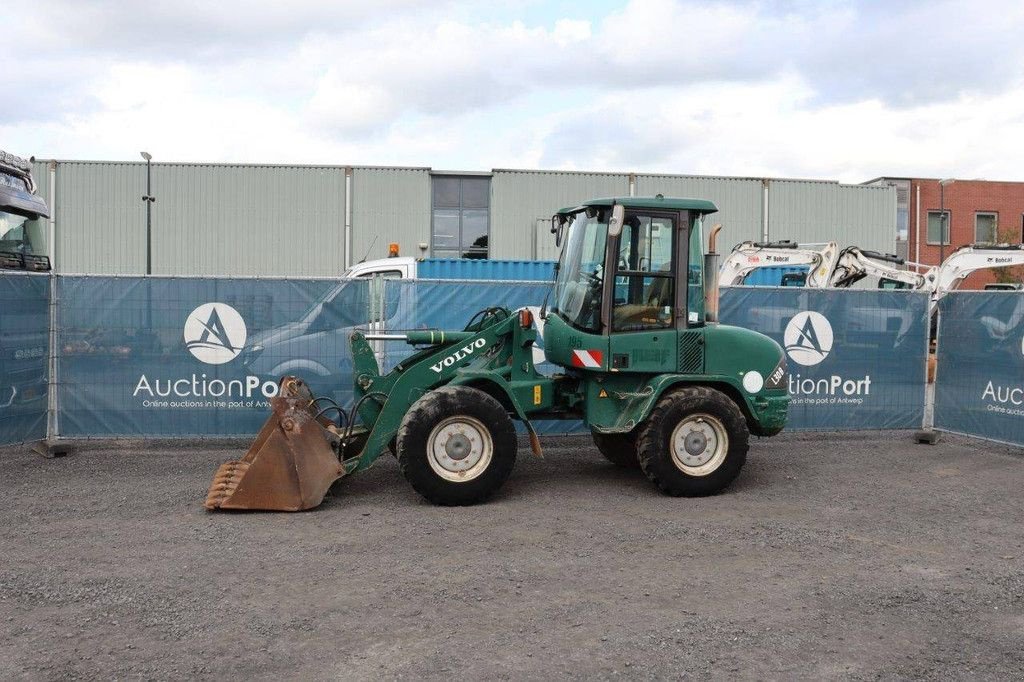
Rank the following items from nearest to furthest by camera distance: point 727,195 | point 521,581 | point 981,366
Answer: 1. point 521,581
2. point 981,366
3. point 727,195

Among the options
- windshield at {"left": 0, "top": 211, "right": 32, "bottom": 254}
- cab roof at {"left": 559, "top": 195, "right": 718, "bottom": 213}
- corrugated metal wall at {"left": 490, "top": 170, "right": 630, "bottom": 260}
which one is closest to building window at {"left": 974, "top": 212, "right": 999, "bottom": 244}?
corrugated metal wall at {"left": 490, "top": 170, "right": 630, "bottom": 260}

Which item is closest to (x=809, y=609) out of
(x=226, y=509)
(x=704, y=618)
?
(x=704, y=618)

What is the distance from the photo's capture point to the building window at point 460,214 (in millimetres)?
32812

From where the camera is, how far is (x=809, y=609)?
16.9ft

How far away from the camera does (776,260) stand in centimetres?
1820

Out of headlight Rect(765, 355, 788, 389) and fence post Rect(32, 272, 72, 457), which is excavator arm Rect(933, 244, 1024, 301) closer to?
headlight Rect(765, 355, 788, 389)

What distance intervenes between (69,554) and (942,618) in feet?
17.9

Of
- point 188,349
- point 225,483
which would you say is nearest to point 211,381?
point 188,349

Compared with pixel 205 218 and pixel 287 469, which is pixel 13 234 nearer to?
pixel 287 469

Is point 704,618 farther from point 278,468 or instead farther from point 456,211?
point 456,211

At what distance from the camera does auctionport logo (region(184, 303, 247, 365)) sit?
9961mm

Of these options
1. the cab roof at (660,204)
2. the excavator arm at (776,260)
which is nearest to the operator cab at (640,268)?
the cab roof at (660,204)

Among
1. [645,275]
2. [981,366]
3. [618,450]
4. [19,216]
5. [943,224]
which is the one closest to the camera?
[645,275]

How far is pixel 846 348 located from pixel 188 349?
772cm
